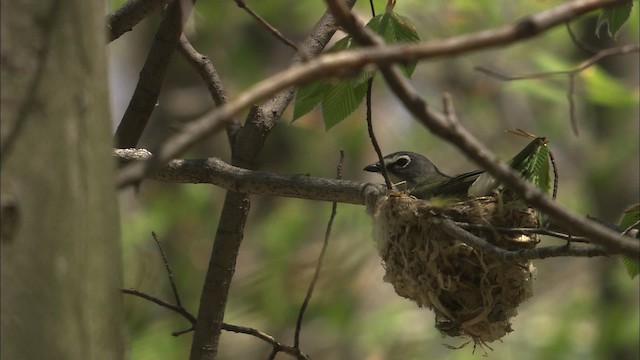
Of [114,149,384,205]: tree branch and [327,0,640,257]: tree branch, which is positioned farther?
[114,149,384,205]: tree branch

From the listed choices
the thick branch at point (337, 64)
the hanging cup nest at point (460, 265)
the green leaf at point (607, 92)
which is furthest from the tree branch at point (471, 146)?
the green leaf at point (607, 92)

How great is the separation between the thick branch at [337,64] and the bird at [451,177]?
142cm

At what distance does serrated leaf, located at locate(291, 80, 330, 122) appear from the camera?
2.79m

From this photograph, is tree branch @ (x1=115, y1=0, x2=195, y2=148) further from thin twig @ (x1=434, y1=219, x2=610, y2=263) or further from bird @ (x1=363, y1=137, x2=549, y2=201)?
thin twig @ (x1=434, y1=219, x2=610, y2=263)

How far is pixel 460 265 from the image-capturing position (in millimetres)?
3691

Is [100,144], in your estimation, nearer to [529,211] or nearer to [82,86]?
[82,86]

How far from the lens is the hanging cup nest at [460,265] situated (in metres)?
3.64

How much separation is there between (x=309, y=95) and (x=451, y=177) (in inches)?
77.0

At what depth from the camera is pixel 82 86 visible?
1.54m

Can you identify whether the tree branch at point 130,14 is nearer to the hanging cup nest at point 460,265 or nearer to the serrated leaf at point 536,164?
the hanging cup nest at point 460,265

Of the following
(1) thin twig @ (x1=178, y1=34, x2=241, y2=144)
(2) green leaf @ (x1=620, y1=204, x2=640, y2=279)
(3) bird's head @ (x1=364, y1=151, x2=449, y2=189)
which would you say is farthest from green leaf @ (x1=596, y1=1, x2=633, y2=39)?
(3) bird's head @ (x1=364, y1=151, x2=449, y2=189)

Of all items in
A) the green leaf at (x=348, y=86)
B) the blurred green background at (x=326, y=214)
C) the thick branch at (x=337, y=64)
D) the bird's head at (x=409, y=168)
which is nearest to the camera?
the thick branch at (x=337, y=64)

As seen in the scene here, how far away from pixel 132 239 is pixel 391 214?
10.8ft

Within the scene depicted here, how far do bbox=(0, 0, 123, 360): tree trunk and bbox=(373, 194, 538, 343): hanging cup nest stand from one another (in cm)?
214
